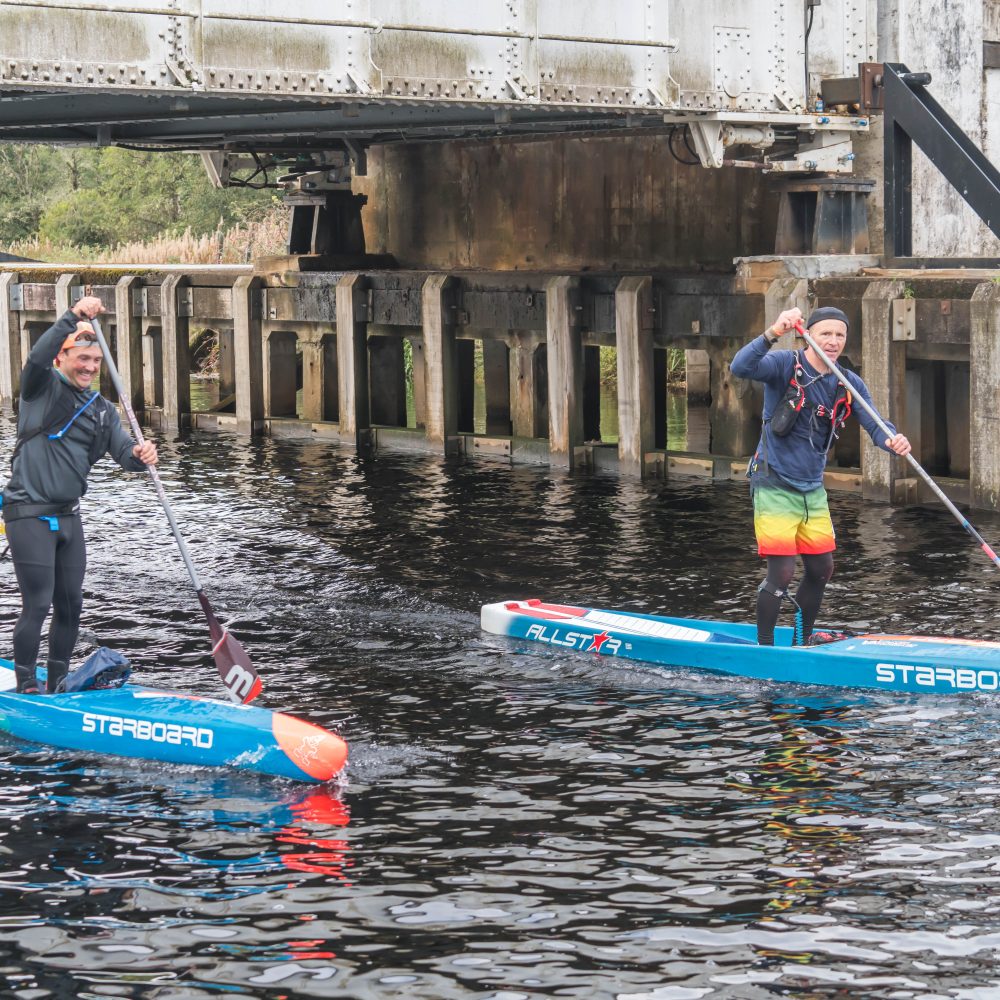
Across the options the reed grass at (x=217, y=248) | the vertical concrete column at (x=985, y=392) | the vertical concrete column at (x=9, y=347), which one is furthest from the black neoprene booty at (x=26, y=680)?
the reed grass at (x=217, y=248)

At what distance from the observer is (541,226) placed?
27.3m

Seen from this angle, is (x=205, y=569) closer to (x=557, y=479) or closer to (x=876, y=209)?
(x=557, y=479)

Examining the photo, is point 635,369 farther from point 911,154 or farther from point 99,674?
point 99,674

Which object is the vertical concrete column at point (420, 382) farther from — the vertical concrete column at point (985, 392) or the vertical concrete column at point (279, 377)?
the vertical concrete column at point (985, 392)

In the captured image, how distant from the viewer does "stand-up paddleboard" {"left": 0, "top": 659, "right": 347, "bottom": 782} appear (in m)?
10.1

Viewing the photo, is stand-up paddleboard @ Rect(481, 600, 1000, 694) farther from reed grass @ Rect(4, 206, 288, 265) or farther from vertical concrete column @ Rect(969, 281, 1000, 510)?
reed grass @ Rect(4, 206, 288, 265)

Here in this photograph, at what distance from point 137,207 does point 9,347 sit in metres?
19.6

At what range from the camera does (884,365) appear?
20.0 m

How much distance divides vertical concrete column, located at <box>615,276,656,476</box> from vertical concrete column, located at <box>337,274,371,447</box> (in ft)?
17.3

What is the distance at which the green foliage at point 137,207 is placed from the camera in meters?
51.2

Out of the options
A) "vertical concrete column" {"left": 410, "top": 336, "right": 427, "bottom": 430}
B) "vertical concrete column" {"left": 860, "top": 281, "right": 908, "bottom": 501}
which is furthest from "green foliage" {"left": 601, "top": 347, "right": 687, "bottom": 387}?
"vertical concrete column" {"left": 860, "top": 281, "right": 908, "bottom": 501}

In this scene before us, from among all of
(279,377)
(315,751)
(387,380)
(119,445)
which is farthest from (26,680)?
(279,377)

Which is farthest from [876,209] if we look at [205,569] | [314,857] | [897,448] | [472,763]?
[314,857]

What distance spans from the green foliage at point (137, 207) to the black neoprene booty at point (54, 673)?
3935cm
